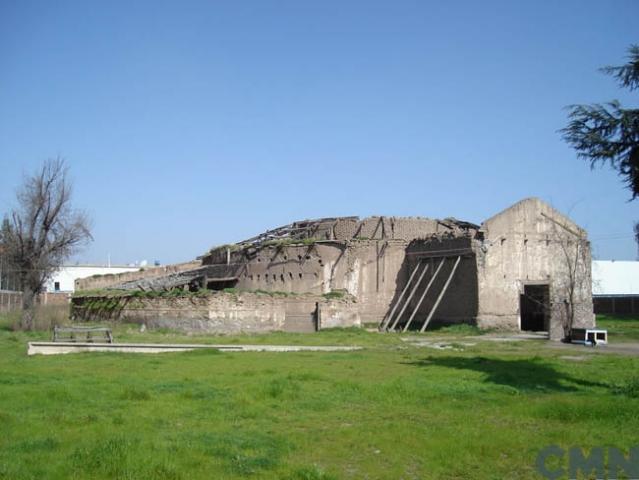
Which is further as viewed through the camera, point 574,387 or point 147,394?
point 574,387

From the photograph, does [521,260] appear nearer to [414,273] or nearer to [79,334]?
[414,273]

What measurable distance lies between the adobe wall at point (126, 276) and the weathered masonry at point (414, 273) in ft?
22.3

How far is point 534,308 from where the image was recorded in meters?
36.2

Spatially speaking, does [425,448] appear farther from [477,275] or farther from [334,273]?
[334,273]

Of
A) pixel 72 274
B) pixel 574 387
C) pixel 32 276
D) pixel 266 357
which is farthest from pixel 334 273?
pixel 72 274

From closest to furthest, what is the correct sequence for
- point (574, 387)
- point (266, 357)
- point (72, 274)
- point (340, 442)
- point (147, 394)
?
point (340, 442) → point (147, 394) → point (574, 387) → point (266, 357) → point (72, 274)

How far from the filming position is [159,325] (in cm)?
3206

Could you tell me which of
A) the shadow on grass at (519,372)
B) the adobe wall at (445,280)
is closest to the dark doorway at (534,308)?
the adobe wall at (445,280)

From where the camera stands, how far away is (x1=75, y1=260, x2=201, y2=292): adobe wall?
4759 centimetres

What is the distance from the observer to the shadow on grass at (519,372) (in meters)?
13.7

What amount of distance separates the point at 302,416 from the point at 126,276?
131ft

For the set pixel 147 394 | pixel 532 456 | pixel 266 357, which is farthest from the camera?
pixel 266 357

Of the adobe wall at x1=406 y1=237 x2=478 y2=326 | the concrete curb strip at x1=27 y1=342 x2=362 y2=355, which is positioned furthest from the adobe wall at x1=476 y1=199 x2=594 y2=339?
the concrete curb strip at x1=27 y1=342 x2=362 y2=355

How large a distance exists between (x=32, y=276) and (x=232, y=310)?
367 inches
